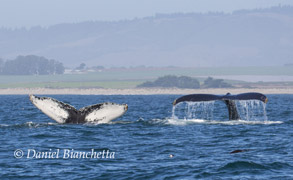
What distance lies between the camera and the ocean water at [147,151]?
15367 mm

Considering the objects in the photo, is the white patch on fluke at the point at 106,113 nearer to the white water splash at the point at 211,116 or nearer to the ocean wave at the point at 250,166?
the white water splash at the point at 211,116

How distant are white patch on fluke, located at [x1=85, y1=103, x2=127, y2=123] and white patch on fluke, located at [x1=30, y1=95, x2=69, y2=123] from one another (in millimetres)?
1073

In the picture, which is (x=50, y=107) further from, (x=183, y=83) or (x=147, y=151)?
(x=183, y=83)

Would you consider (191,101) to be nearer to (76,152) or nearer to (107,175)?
(76,152)

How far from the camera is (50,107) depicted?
21156mm

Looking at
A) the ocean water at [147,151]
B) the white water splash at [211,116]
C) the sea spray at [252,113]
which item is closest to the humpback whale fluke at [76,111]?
the ocean water at [147,151]

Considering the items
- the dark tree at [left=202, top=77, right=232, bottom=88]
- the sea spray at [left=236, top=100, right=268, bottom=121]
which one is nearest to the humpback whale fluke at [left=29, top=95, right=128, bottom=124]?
the sea spray at [left=236, top=100, right=268, bottom=121]

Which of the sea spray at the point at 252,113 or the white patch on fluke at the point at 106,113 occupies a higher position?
the white patch on fluke at the point at 106,113

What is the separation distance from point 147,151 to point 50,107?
14.3ft

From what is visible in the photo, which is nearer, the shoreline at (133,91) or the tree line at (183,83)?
the shoreline at (133,91)

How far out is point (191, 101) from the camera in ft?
70.4

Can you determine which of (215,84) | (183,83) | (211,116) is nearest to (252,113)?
(211,116)

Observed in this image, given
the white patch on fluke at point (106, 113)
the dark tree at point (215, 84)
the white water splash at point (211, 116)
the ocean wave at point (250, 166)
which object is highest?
the dark tree at point (215, 84)

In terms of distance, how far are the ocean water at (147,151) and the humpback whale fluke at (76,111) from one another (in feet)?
1.22
